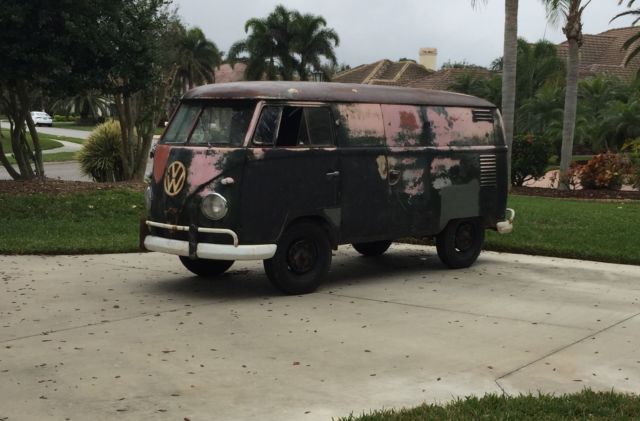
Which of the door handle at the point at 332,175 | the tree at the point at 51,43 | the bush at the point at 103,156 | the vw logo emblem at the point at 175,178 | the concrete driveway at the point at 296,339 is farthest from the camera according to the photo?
the bush at the point at 103,156

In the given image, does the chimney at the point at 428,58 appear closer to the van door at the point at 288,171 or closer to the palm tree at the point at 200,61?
the palm tree at the point at 200,61

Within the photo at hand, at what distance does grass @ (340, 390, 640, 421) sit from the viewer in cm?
486

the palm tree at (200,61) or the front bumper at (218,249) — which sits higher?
the palm tree at (200,61)

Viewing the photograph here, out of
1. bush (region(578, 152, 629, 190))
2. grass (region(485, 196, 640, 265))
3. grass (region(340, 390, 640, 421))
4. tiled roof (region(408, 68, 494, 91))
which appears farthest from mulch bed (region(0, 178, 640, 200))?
tiled roof (region(408, 68, 494, 91))

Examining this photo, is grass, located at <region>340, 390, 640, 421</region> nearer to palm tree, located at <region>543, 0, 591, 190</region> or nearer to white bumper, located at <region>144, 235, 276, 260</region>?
white bumper, located at <region>144, 235, 276, 260</region>

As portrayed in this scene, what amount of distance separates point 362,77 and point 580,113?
24.1 meters

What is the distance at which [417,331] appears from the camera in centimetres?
711

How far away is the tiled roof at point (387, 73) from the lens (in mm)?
54609

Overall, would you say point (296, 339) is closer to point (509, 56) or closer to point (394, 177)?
point (394, 177)

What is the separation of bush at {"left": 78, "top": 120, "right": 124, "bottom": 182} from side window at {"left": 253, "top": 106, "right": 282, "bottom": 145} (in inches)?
515

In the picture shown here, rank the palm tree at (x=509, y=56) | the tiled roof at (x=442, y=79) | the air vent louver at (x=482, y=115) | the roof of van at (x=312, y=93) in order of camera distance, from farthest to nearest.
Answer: the tiled roof at (x=442, y=79), the palm tree at (x=509, y=56), the air vent louver at (x=482, y=115), the roof of van at (x=312, y=93)

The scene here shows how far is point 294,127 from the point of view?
27.8 ft

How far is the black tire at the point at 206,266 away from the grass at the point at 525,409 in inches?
187

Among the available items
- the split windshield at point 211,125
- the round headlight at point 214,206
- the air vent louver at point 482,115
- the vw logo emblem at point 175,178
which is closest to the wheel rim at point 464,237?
the air vent louver at point 482,115
